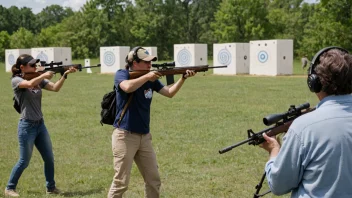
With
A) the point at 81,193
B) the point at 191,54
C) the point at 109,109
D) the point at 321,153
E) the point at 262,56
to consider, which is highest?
the point at 321,153

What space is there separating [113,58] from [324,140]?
3663cm

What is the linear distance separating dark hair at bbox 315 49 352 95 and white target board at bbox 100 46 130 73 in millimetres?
35902

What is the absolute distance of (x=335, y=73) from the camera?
7.39 ft

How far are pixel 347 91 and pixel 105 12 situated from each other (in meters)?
74.3

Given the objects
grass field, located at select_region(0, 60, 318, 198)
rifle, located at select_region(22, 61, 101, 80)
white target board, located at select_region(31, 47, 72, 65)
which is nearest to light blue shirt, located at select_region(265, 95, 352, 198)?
grass field, located at select_region(0, 60, 318, 198)

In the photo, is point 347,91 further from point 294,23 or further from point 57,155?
point 294,23

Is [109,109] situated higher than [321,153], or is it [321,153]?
[321,153]

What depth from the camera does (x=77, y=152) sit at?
28.3 feet

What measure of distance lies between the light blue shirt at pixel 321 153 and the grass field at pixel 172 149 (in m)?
3.65

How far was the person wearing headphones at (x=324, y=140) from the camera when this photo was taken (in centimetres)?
227

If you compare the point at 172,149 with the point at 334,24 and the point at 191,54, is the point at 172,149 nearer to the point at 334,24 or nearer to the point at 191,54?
the point at 191,54

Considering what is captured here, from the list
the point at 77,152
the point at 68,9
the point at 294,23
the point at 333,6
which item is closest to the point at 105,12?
the point at 294,23

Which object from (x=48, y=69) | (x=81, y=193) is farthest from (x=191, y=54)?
(x=81, y=193)

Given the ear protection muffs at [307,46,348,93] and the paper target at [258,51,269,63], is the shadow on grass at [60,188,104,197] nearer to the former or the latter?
the ear protection muffs at [307,46,348,93]
